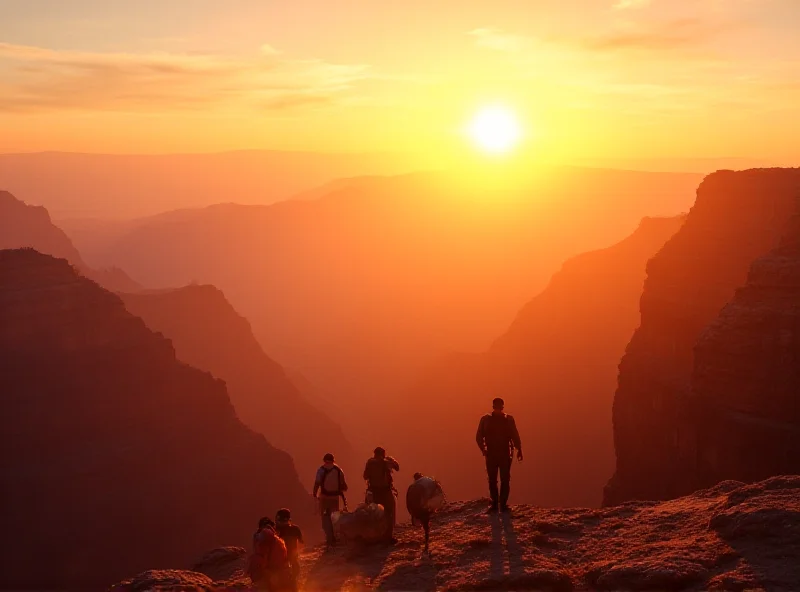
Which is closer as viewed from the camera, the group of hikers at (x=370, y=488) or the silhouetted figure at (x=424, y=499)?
the silhouetted figure at (x=424, y=499)

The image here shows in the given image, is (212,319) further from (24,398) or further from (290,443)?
(24,398)

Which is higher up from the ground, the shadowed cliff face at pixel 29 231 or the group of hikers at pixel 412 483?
the shadowed cliff face at pixel 29 231

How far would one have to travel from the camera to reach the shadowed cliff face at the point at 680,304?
145 feet

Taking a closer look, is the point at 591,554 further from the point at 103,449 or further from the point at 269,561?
the point at 103,449

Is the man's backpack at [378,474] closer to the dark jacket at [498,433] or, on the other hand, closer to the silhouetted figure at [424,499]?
Result: the silhouetted figure at [424,499]

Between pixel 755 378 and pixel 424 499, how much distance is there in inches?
1046

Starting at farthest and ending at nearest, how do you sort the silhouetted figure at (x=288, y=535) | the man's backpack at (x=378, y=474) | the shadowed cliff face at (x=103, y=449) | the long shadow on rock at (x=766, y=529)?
the shadowed cliff face at (x=103, y=449), the man's backpack at (x=378, y=474), the silhouetted figure at (x=288, y=535), the long shadow on rock at (x=766, y=529)

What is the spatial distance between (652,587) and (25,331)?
55.2 meters

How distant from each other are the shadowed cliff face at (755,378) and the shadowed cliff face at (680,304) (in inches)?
139

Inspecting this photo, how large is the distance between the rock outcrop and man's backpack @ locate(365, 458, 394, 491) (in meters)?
123

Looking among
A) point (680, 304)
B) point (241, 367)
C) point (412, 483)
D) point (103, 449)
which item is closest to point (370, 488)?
point (412, 483)

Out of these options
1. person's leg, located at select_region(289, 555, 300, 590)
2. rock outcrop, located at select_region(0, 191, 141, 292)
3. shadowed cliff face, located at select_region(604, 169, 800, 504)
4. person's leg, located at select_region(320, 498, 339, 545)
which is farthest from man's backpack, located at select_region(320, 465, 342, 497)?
rock outcrop, located at select_region(0, 191, 141, 292)

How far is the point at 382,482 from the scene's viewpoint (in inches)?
595

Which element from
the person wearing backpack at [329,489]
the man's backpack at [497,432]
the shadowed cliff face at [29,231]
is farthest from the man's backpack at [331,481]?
the shadowed cliff face at [29,231]
